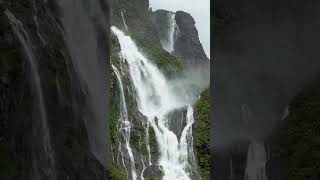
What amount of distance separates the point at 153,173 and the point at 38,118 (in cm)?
2282

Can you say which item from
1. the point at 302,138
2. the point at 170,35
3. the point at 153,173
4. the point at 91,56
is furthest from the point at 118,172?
the point at 170,35

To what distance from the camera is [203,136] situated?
31.4 meters

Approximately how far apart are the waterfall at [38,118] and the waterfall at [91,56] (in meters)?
0.64

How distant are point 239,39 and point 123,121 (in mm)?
23567

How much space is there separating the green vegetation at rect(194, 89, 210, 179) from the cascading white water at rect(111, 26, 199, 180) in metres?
0.39

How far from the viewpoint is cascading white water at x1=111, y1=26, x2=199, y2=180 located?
29.6m

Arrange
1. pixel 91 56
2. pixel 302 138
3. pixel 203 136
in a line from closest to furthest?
pixel 302 138 < pixel 91 56 < pixel 203 136

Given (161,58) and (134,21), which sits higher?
(134,21)

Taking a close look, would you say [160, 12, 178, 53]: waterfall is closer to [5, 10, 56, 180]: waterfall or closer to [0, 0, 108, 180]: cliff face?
[0, 0, 108, 180]: cliff face

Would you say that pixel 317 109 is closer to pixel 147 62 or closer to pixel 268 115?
pixel 268 115

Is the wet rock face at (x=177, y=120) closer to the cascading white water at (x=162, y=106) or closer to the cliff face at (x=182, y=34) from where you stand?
the cascading white water at (x=162, y=106)

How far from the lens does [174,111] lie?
3353cm

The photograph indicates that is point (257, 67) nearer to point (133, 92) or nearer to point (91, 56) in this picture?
point (91, 56)

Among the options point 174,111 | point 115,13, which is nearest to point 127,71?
point 174,111
